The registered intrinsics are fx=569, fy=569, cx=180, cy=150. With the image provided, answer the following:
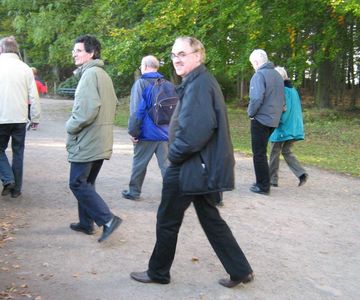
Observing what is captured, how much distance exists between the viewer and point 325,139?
17781 millimetres

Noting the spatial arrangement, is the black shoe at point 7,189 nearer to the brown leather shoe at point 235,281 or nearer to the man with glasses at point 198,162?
the man with glasses at point 198,162

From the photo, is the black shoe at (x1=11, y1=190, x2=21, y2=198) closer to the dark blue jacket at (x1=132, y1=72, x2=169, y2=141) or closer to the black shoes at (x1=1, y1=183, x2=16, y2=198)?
the black shoes at (x1=1, y1=183, x2=16, y2=198)

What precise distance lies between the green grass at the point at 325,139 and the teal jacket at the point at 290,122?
3.00 meters

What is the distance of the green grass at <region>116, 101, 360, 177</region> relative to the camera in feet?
41.7

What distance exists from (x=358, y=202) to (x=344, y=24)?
14.7 m

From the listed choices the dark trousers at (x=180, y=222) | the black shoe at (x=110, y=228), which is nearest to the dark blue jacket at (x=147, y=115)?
the black shoe at (x=110, y=228)

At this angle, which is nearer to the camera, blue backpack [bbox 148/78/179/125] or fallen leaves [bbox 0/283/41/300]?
fallen leaves [bbox 0/283/41/300]

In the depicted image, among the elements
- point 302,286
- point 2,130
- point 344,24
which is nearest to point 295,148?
point 344,24

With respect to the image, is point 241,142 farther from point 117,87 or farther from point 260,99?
point 117,87

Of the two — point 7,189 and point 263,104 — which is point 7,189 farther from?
point 263,104

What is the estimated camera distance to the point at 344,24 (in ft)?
70.4

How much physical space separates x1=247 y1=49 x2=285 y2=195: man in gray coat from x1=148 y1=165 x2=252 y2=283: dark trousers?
3.46m

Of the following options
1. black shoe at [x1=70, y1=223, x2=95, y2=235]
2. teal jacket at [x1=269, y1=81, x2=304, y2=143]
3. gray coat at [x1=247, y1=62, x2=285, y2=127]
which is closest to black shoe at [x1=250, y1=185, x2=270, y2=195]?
teal jacket at [x1=269, y1=81, x2=304, y2=143]

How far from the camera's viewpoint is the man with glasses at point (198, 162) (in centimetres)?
427
